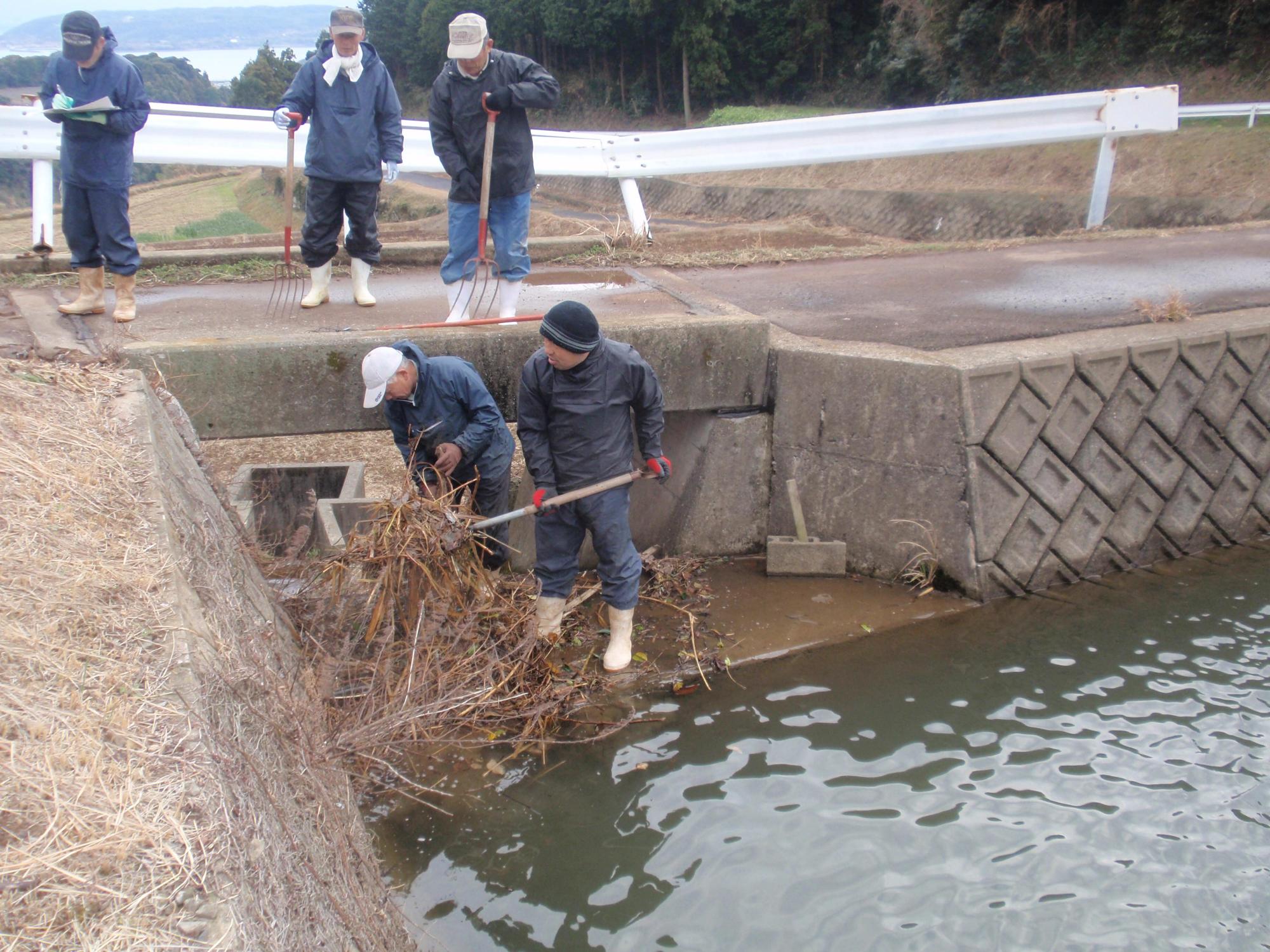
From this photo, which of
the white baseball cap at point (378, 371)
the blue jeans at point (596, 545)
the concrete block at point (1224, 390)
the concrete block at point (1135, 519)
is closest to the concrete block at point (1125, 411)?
the concrete block at point (1135, 519)

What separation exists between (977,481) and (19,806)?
4.46 meters

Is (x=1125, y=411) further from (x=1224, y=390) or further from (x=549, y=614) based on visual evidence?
(x=549, y=614)

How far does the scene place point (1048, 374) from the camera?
5461 mm

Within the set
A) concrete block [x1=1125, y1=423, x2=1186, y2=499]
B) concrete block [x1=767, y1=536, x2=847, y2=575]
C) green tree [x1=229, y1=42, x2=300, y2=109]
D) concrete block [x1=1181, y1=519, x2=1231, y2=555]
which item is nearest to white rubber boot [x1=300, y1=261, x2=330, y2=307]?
concrete block [x1=767, y1=536, x2=847, y2=575]

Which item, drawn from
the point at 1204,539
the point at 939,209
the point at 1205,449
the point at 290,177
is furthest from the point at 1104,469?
the point at 939,209

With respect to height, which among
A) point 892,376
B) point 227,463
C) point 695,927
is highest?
point 892,376

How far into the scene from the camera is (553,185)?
100 ft

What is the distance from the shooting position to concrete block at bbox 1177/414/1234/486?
589 centimetres

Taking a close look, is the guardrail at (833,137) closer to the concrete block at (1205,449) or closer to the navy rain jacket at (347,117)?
the navy rain jacket at (347,117)

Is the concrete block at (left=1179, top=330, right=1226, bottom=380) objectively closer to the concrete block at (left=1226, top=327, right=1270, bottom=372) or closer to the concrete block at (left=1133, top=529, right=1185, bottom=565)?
the concrete block at (left=1226, top=327, right=1270, bottom=372)

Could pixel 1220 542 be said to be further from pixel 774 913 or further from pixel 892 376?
pixel 774 913

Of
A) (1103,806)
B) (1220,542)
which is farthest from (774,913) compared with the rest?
(1220,542)

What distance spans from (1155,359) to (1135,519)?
0.90 meters

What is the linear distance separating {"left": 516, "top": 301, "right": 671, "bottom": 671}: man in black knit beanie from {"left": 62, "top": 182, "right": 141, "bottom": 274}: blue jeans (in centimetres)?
254
